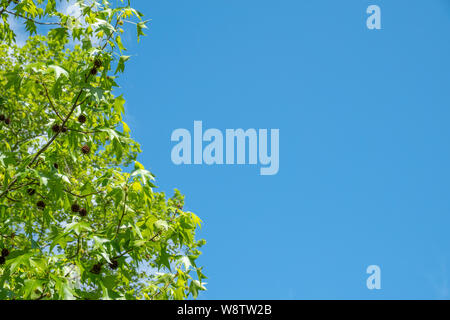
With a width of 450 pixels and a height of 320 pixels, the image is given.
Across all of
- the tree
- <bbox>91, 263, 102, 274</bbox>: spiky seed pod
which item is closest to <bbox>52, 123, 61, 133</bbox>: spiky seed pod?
the tree

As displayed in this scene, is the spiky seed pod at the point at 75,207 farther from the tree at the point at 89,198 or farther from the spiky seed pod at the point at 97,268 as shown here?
the spiky seed pod at the point at 97,268

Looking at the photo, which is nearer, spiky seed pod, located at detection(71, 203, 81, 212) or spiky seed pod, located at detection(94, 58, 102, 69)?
spiky seed pod, located at detection(94, 58, 102, 69)

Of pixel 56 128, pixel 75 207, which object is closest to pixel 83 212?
pixel 75 207

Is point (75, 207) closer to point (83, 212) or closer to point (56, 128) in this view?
point (83, 212)

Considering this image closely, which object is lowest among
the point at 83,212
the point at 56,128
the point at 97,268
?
the point at 97,268

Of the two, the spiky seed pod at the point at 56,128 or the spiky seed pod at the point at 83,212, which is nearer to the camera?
the spiky seed pod at the point at 56,128

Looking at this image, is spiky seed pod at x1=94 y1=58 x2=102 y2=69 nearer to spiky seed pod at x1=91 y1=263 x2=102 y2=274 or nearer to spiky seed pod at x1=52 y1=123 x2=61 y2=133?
spiky seed pod at x1=52 y1=123 x2=61 y2=133

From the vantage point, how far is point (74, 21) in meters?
6.28

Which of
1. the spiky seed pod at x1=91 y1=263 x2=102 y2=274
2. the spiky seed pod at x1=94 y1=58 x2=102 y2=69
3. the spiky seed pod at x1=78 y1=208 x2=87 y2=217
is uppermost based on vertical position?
the spiky seed pod at x1=94 y1=58 x2=102 y2=69

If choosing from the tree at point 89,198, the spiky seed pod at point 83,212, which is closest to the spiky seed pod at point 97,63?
the tree at point 89,198

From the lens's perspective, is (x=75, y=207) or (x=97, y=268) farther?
(x=75, y=207)

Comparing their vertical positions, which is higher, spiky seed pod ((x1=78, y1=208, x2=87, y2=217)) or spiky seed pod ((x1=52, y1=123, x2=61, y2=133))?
spiky seed pod ((x1=52, y1=123, x2=61, y2=133))
